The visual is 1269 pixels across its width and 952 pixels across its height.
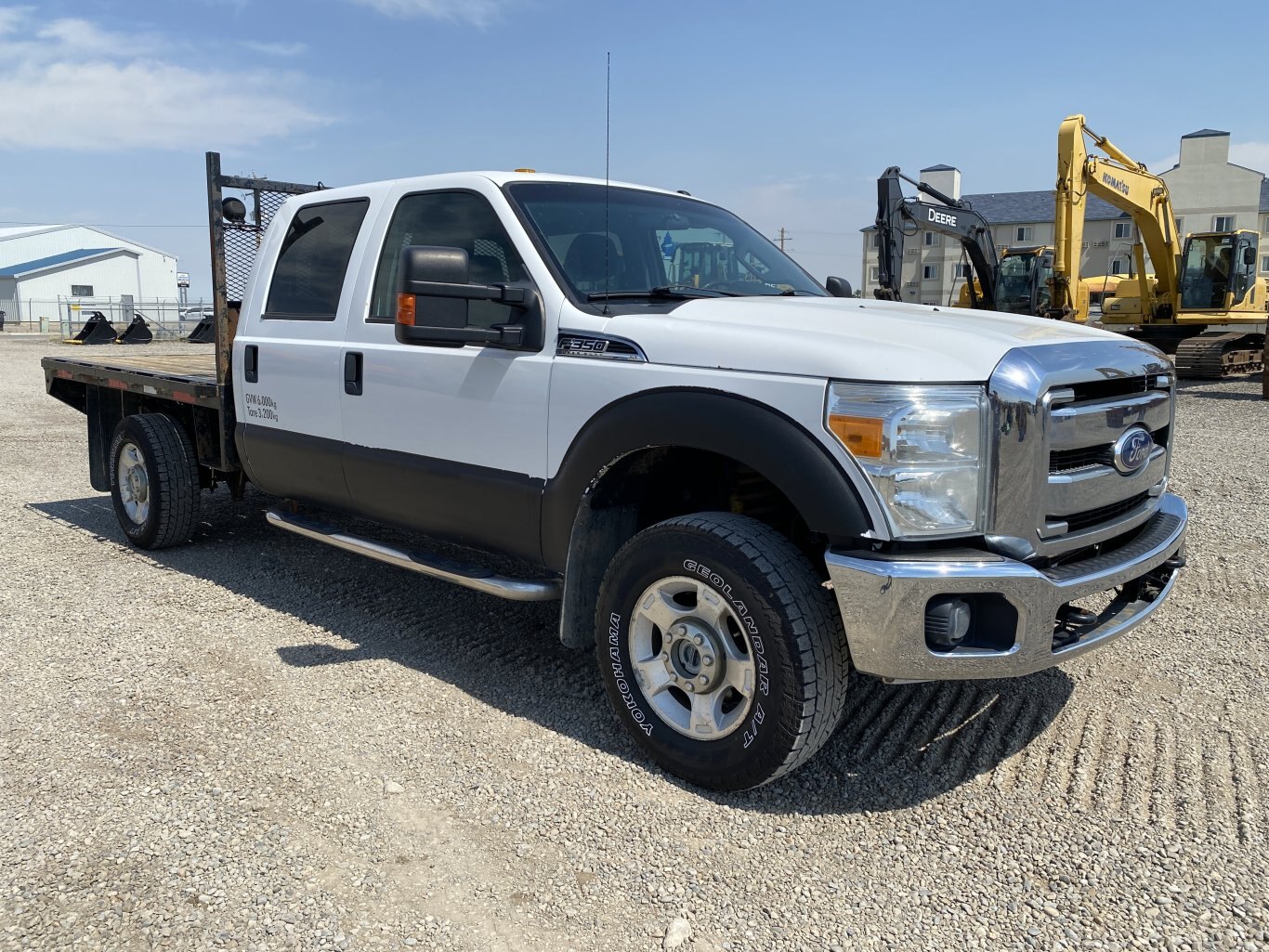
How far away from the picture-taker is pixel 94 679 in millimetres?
4234

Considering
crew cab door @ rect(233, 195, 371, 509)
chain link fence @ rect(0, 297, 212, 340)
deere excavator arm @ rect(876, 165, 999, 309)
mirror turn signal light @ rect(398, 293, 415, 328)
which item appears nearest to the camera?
mirror turn signal light @ rect(398, 293, 415, 328)

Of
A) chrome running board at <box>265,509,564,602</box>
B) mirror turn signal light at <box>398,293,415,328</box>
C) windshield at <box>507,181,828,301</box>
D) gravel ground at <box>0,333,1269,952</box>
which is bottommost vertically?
gravel ground at <box>0,333,1269,952</box>

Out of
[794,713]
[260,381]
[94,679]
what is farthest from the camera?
[260,381]

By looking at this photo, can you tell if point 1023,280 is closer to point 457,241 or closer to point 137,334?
point 457,241

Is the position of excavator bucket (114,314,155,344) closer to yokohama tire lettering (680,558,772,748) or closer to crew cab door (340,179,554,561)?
crew cab door (340,179,554,561)

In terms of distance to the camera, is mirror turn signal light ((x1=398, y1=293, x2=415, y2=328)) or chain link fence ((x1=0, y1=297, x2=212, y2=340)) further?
chain link fence ((x1=0, y1=297, x2=212, y2=340))

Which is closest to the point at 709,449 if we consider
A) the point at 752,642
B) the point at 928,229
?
the point at 752,642

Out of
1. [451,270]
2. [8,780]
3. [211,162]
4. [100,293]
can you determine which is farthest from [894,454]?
[100,293]

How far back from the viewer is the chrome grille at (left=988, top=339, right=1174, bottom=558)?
9.53 feet

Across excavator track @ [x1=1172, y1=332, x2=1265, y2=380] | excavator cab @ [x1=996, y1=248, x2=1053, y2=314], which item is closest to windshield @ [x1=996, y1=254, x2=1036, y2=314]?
excavator cab @ [x1=996, y1=248, x2=1053, y2=314]

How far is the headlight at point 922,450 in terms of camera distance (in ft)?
9.39

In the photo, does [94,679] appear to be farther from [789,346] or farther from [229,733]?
[789,346]

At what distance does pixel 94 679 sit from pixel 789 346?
127 inches

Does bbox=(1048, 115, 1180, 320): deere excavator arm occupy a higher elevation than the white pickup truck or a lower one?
higher
